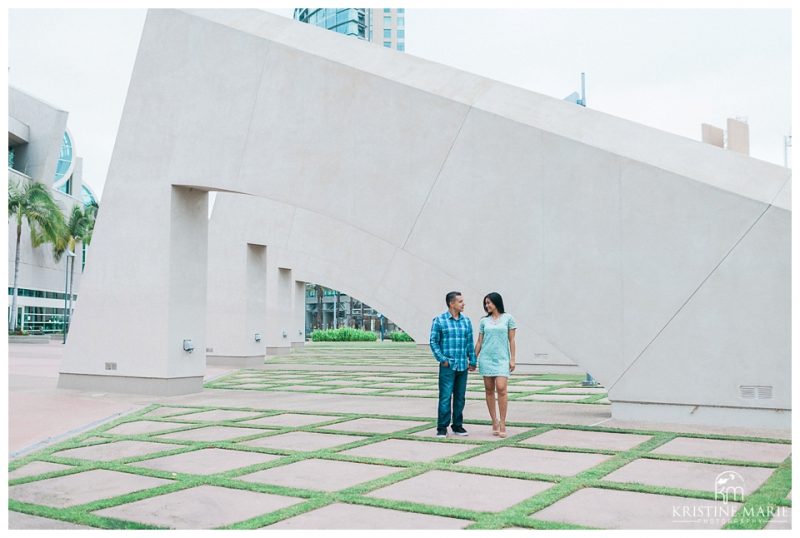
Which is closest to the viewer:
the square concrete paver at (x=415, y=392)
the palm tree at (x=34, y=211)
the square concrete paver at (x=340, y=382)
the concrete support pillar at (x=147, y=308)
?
the square concrete paver at (x=415, y=392)

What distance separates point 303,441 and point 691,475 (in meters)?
3.57

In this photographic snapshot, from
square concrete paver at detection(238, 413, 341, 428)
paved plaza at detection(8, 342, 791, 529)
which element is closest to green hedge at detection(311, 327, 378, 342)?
paved plaza at detection(8, 342, 791, 529)

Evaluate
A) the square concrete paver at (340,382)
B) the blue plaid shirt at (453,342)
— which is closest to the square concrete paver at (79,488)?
the blue plaid shirt at (453,342)

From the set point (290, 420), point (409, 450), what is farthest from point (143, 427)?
point (409, 450)

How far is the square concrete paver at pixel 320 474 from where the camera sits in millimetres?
5328

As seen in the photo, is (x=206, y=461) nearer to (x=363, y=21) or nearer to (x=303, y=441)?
(x=303, y=441)

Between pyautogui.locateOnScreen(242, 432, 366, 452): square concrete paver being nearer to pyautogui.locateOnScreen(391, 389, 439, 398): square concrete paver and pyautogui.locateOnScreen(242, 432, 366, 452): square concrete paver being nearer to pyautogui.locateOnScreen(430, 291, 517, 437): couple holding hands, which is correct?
pyautogui.locateOnScreen(430, 291, 517, 437): couple holding hands

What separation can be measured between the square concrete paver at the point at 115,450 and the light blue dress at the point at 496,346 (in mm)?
3105

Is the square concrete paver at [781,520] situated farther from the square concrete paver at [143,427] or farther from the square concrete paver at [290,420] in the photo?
the square concrete paver at [143,427]

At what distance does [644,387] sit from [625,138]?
2.91 m

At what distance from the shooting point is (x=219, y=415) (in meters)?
9.52

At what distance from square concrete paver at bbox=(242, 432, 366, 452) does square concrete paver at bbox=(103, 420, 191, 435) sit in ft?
5.10

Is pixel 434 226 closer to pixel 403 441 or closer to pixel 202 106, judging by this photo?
pixel 403 441

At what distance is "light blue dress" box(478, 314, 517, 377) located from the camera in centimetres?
750
